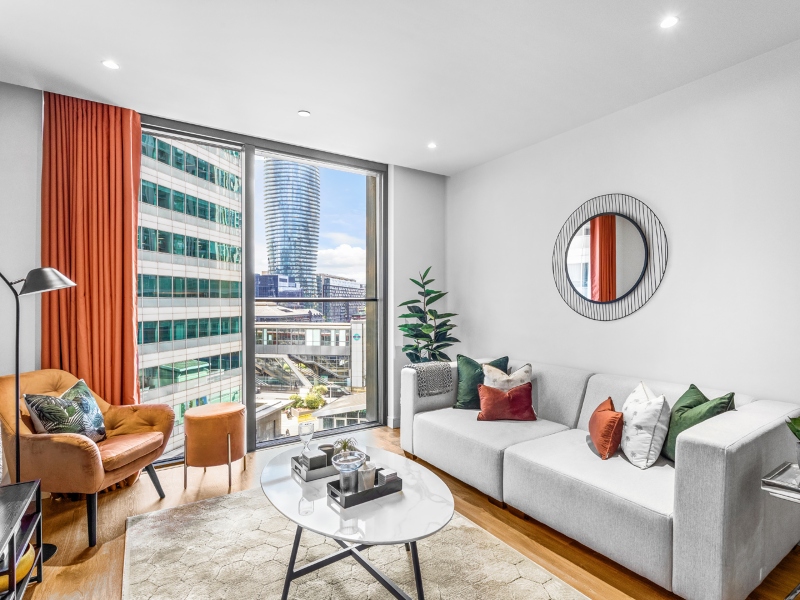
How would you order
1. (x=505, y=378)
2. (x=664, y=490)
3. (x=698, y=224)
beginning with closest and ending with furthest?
(x=664, y=490) < (x=698, y=224) < (x=505, y=378)

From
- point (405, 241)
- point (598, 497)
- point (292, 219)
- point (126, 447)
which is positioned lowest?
point (598, 497)

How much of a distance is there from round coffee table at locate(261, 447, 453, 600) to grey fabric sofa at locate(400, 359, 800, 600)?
744 mm

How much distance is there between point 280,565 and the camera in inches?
84.2

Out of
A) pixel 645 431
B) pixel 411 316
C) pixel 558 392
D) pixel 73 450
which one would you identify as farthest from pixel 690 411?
pixel 73 450

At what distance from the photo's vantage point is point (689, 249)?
2721 mm

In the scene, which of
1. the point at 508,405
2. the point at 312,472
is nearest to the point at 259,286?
the point at 312,472

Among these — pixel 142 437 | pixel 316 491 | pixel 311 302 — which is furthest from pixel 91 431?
pixel 311 302

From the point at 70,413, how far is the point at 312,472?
4.92 ft

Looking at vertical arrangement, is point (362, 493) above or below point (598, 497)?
above

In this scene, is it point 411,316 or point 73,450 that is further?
point 411,316

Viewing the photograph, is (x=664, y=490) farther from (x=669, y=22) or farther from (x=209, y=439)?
(x=209, y=439)

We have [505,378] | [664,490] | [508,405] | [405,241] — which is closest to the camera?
[664,490]

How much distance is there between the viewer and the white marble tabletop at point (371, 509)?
1.65 m

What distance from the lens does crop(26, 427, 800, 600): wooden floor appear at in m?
1.98
